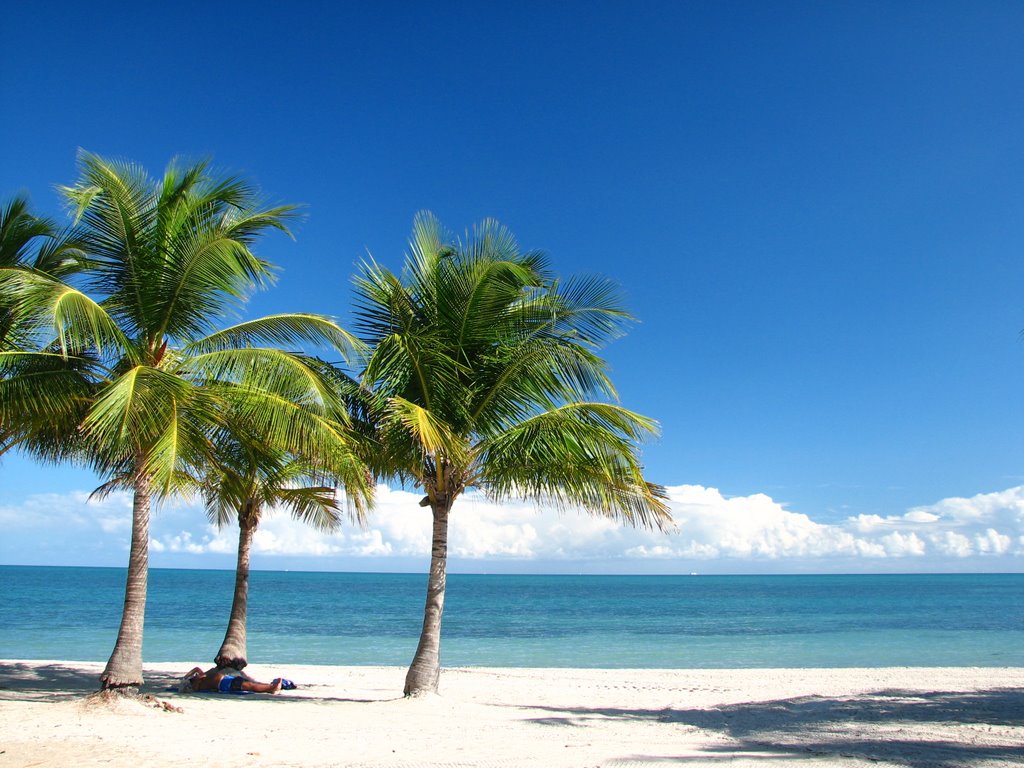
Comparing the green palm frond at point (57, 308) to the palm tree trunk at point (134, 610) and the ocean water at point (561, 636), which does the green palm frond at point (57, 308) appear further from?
the ocean water at point (561, 636)

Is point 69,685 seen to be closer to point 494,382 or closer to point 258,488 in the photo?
point 258,488

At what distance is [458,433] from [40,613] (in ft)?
131

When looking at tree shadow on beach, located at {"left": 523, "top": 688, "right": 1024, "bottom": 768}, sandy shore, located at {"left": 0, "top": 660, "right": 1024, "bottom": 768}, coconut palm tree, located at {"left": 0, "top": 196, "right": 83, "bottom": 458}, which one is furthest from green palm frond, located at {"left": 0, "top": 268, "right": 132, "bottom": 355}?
tree shadow on beach, located at {"left": 523, "top": 688, "right": 1024, "bottom": 768}

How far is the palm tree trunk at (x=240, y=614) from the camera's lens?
468 inches

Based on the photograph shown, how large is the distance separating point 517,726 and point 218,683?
16.2 ft

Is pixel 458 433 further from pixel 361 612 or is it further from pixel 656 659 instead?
pixel 361 612

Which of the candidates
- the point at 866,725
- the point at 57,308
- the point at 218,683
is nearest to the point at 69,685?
the point at 218,683

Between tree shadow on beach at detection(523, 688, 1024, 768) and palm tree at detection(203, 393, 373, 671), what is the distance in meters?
4.11

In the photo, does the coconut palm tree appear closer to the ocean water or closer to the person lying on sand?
the person lying on sand

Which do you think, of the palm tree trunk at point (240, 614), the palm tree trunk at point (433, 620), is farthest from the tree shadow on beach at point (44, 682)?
the palm tree trunk at point (433, 620)

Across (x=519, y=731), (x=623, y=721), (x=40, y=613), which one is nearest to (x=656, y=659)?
(x=623, y=721)

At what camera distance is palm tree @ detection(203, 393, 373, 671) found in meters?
9.85

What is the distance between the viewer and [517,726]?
29.7ft

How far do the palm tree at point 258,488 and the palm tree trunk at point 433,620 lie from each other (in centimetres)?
113
